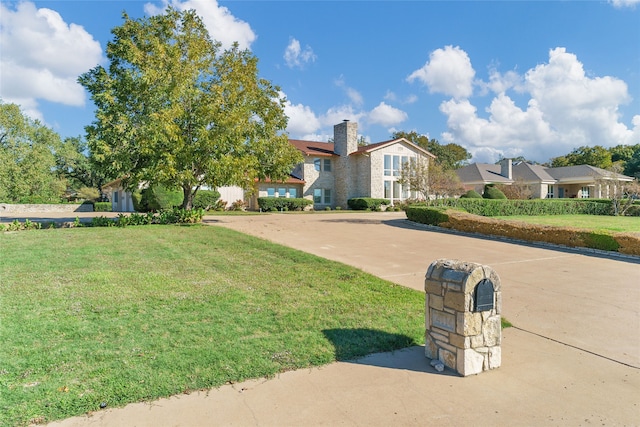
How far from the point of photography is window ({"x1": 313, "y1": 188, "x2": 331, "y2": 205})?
35.0m

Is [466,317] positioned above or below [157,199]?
below

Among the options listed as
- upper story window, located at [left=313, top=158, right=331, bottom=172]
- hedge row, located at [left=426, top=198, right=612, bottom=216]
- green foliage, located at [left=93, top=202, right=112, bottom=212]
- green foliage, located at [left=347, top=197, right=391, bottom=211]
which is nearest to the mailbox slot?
hedge row, located at [left=426, top=198, right=612, bottom=216]

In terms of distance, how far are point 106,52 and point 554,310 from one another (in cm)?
1881

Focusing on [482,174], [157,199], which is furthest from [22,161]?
[482,174]

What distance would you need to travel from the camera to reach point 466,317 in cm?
343

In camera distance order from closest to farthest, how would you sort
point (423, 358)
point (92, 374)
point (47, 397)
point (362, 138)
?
point (47, 397) < point (92, 374) < point (423, 358) < point (362, 138)

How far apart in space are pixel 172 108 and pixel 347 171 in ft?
70.0

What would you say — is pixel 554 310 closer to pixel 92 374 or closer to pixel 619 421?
pixel 619 421

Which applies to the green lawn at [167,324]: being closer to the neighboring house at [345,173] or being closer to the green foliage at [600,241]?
the green foliage at [600,241]

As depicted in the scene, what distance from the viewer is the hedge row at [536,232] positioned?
33.4 ft

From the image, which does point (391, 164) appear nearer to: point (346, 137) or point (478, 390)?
point (346, 137)

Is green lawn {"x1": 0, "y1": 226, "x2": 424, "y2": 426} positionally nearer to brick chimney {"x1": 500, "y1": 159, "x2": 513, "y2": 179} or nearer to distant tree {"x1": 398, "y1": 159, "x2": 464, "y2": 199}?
distant tree {"x1": 398, "y1": 159, "x2": 464, "y2": 199}

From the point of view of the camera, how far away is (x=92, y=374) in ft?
10.7

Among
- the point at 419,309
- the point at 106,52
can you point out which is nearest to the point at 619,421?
the point at 419,309
